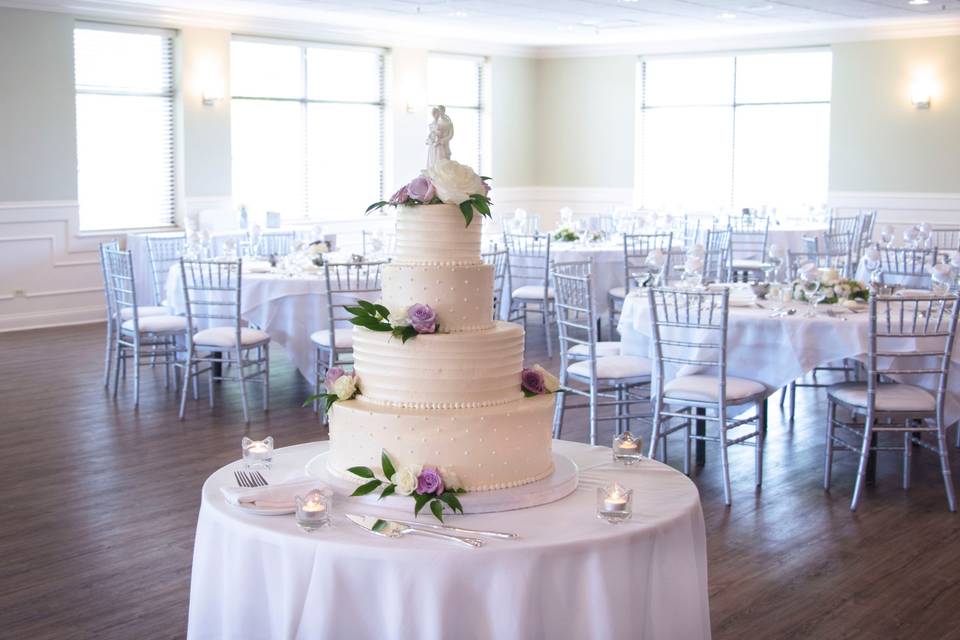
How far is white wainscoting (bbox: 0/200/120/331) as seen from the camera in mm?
10609

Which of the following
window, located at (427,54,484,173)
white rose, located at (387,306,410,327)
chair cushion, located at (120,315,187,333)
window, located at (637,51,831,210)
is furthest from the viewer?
window, located at (427,54,484,173)

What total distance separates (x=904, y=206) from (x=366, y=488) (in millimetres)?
11573

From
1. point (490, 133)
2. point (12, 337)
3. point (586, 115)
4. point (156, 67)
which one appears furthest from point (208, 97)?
point (586, 115)

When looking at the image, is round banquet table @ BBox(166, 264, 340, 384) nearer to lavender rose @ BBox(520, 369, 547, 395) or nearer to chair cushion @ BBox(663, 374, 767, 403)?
chair cushion @ BBox(663, 374, 767, 403)

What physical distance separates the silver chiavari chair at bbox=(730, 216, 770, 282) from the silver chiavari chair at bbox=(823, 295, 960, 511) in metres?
5.32

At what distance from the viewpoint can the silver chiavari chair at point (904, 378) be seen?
5348 mm

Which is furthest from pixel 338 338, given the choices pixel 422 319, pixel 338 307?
pixel 422 319

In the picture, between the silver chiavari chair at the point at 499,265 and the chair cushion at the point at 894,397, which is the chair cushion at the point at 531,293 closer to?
the silver chiavari chair at the point at 499,265

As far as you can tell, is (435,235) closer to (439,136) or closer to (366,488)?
(439,136)

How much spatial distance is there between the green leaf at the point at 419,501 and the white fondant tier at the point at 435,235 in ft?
2.14

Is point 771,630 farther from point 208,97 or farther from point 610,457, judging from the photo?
point 208,97

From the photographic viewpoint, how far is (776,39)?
45.5ft

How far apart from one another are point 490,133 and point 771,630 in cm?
1198

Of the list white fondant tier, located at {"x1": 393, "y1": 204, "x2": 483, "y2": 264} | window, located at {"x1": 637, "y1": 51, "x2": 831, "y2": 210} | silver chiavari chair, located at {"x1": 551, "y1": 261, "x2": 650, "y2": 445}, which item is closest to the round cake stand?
white fondant tier, located at {"x1": 393, "y1": 204, "x2": 483, "y2": 264}
